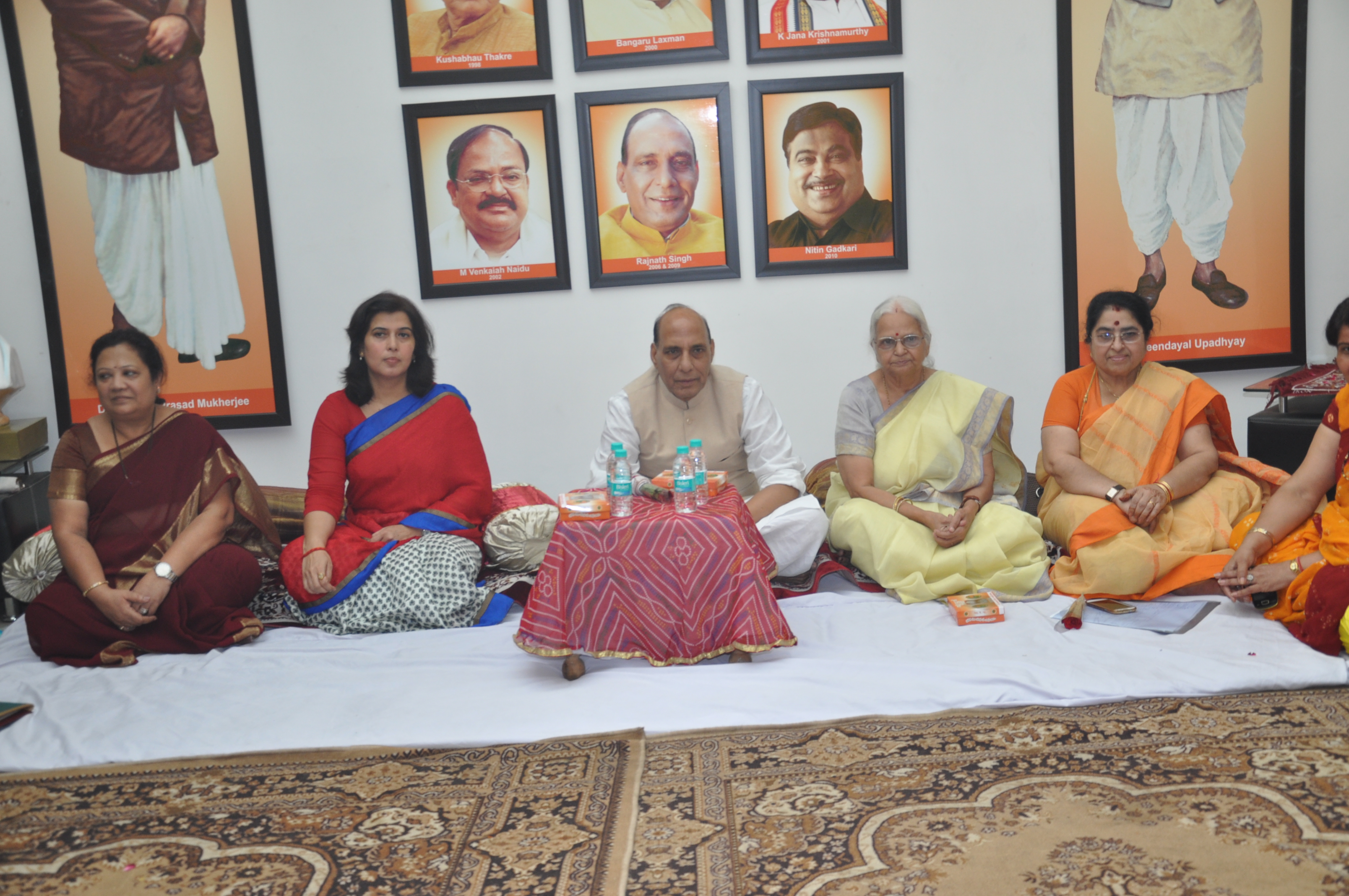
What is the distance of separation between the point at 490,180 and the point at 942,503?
93.0 inches

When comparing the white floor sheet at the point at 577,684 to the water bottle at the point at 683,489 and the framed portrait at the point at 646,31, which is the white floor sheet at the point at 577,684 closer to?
the water bottle at the point at 683,489

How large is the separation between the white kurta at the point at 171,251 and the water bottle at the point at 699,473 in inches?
92.0

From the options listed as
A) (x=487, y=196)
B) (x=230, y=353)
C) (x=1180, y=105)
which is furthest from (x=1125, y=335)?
(x=230, y=353)

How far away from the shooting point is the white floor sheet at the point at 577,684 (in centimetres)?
262

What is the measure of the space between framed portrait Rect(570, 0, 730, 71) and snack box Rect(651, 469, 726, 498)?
6.56ft

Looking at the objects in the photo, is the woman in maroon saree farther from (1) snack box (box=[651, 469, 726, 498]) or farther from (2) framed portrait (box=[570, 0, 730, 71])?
(2) framed portrait (box=[570, 0, 730, 71])

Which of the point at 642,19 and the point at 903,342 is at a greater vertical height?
the point at 642,19

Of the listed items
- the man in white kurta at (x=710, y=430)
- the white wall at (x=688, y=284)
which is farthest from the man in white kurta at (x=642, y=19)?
the man in white kurta at (x=710, y=430)

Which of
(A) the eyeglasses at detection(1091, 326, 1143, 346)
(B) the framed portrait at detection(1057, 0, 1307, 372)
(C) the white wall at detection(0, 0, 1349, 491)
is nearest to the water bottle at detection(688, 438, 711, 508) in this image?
(C) the white wall at detection(0, 0, 1349, 491)

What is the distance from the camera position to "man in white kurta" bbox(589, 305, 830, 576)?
370cm

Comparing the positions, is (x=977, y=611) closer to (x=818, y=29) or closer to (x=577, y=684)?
(x=577, y=684)

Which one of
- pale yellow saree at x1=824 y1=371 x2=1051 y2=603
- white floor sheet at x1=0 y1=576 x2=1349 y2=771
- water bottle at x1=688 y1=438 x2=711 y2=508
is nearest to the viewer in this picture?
white floor sheet at x1=0 y1=576 x2=1349 y2=771

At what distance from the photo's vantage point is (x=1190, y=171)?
4441 mm

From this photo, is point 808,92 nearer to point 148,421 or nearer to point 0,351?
point 148,421
